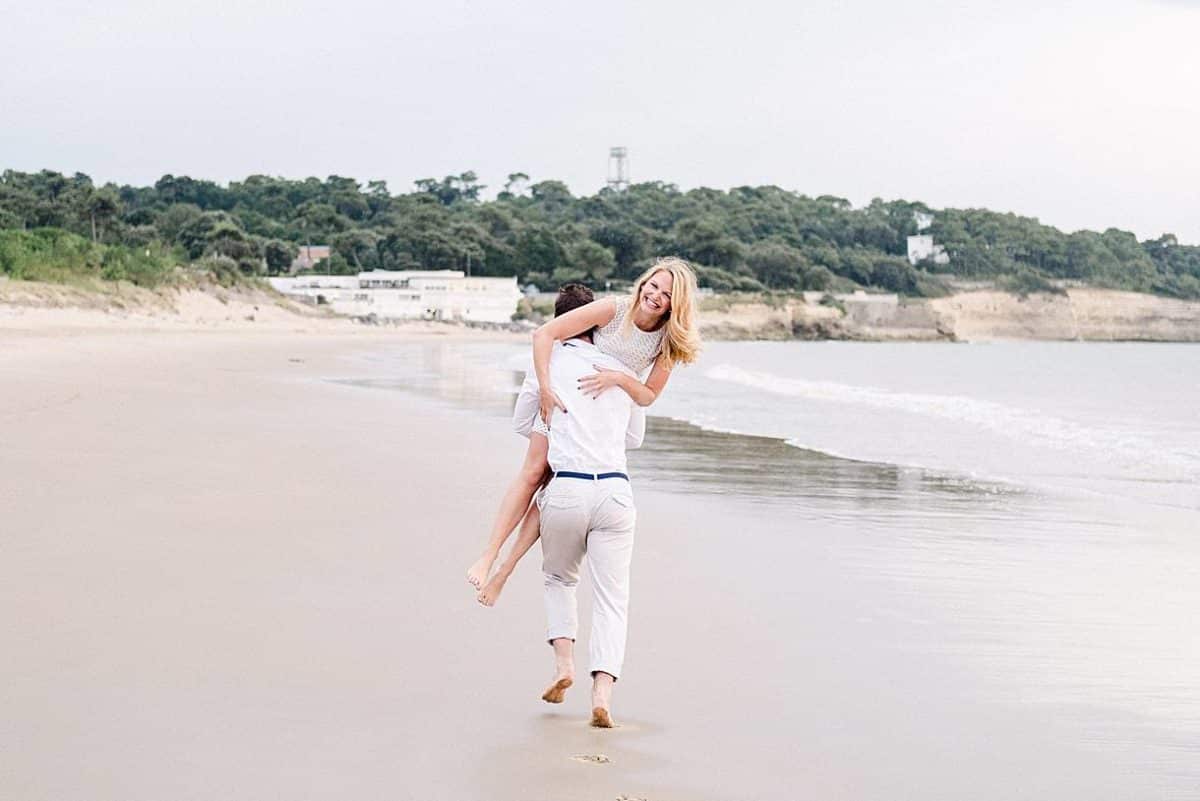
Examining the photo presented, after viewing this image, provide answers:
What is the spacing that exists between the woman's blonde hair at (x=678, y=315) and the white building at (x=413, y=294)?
80.8 m

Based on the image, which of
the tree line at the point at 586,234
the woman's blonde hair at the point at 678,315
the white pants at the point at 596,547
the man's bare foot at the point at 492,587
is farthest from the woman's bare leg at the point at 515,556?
the tree line at the point at 586,234

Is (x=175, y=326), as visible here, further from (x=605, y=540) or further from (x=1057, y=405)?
(x=605, y=540)

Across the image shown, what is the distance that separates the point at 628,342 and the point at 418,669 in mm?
1304

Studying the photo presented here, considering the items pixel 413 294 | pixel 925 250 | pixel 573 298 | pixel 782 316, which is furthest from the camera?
pixel 925 250

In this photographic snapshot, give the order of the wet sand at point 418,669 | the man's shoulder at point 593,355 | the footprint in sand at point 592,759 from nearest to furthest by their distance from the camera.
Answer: the wet sand at point 418,669 → the footprint in sand at point 592,759 → the man's shoulder at point 593,355

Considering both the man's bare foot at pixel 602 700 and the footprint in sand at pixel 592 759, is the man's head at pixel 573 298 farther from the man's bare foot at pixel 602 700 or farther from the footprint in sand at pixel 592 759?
the footprint in sand at pixel 592 759

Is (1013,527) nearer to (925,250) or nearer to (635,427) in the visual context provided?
(635,427)

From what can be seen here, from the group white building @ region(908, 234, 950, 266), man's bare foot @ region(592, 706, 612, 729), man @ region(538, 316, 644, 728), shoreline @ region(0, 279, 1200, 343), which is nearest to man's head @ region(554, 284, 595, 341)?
man @ region(538, 316, 644, 728)

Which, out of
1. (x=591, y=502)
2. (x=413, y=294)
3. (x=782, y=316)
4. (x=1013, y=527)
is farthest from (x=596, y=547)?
(x=782, y=316)

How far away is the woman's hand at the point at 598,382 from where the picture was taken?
4098mm

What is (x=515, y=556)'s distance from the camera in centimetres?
441

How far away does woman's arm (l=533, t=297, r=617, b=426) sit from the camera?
414 centimetres

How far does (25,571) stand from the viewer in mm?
5660

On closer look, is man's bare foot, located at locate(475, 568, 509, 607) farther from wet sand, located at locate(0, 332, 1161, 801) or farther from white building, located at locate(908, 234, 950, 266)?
white building, located at locate(908, 234, 950, 266)
